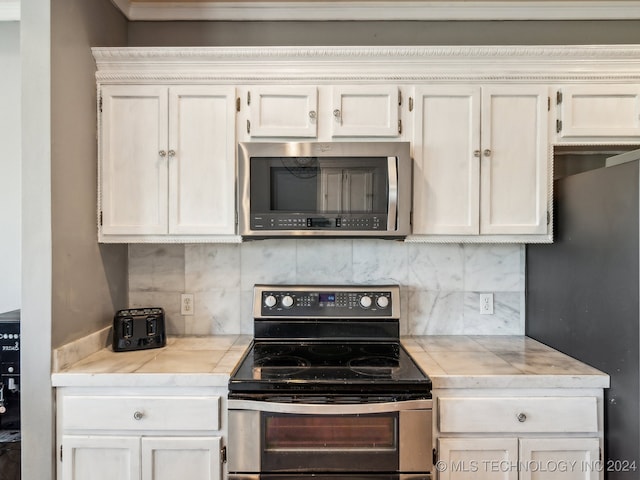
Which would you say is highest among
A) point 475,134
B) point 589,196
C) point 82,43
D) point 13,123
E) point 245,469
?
point 82,43

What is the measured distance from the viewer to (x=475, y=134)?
5.92 feet

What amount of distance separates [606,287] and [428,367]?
2.47ft

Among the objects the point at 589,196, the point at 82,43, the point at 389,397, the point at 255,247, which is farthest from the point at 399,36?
the point at 389,397

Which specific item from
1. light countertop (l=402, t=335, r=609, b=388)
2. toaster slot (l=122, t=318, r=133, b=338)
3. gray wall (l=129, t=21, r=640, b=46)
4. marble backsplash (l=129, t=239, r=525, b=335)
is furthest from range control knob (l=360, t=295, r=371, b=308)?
gray wall (l=129, t=21, r=640, b=46)

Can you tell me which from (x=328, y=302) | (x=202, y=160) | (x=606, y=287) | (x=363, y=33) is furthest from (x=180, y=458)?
(x=363, y=33)

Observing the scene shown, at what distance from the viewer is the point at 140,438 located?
4.93ft

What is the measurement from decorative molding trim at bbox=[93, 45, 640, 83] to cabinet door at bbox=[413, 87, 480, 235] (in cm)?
10

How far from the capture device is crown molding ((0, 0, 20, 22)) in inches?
80.2

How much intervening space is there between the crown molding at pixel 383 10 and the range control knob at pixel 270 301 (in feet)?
4.97

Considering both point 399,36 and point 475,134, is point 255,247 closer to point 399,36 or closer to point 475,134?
point 475,134

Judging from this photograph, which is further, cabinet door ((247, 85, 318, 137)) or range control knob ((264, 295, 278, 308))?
range control knob ((264, 295, 278, 308))

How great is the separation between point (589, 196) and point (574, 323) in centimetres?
55

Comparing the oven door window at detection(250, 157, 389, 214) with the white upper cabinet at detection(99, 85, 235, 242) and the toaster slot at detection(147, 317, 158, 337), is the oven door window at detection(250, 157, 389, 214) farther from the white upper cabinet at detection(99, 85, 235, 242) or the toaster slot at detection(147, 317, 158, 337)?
the toaster slot at detection(147, 317, 158, 337)

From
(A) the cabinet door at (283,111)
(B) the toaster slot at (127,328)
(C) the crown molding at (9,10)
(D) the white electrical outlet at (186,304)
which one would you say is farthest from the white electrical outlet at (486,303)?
(C) the crown molding at (9,10)
